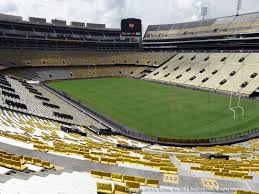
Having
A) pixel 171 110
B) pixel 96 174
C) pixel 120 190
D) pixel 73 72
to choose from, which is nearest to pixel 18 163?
pixel 96 174

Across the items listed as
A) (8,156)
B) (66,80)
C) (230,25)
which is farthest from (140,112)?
(230,25)

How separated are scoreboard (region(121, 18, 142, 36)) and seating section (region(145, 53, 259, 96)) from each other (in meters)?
24.0

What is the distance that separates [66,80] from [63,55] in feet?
60.6

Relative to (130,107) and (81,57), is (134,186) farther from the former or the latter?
(81,57)

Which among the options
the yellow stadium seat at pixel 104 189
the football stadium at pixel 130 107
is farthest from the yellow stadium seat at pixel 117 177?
the yellow stadium seat at pixel 104 189

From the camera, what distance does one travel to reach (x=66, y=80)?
300 feet

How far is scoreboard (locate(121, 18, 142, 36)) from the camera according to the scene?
115938mm

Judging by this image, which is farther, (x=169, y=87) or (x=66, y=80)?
(x=66, y=80)

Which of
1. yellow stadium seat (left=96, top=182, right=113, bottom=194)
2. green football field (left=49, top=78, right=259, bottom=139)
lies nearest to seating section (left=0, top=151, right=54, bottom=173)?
yellow stadium seat (left=96, top=182, right=113, bottom=194)

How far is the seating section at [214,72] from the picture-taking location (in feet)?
226

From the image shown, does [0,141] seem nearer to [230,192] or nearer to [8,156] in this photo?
[8,156]

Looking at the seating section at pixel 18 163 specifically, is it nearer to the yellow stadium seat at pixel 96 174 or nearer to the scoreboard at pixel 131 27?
the yellow stadium seat at pixel 96 174

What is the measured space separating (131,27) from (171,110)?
7398 centimetres

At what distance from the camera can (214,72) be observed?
79938 millimetres
